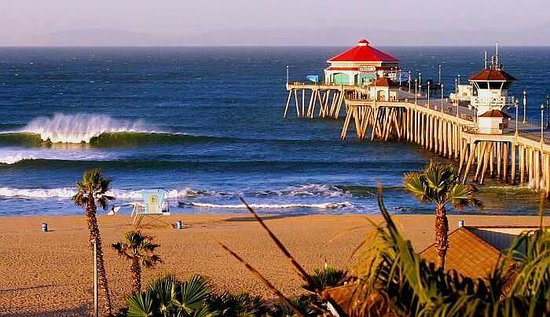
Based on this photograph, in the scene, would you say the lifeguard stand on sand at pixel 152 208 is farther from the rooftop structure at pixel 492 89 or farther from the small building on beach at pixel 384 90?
the small building on beach at pixel 384 90

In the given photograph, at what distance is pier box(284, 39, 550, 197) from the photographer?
118ft

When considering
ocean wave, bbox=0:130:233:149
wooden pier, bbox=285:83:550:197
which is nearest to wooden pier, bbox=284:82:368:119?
wooden pier, bbox=285:83:550:197

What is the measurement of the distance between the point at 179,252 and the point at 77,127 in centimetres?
4030

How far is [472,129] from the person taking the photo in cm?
3781

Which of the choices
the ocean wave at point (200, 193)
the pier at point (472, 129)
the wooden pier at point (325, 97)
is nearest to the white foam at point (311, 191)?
the ocean wave at point (200, 193)

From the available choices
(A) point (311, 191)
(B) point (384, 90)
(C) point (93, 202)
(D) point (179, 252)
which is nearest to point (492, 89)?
(A) point (311, 191)

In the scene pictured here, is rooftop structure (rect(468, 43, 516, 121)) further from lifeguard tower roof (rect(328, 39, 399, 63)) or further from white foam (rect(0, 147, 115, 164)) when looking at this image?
lifeguard tower roof (rect(328, 39, 399, 63))

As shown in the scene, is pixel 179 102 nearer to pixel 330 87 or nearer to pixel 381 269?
pixel 330 87

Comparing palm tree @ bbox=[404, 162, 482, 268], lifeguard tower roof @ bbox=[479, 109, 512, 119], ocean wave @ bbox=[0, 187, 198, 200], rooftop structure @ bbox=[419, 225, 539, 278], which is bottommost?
ocean wave @ bbox=[0, 187, 198, 200]

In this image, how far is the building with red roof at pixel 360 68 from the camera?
62.0 metres

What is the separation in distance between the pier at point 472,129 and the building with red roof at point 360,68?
1.17 meters

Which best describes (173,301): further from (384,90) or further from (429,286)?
(384,90)

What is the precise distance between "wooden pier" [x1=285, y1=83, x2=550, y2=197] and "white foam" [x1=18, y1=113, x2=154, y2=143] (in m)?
12.1

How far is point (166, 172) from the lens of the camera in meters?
45.2
